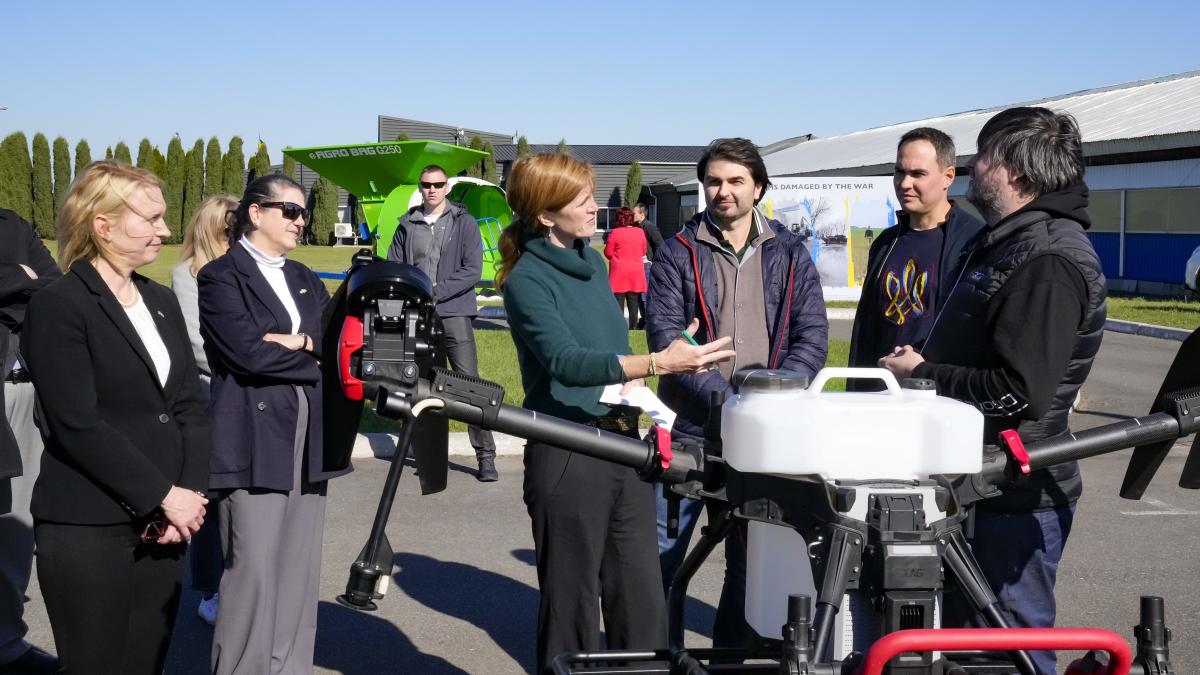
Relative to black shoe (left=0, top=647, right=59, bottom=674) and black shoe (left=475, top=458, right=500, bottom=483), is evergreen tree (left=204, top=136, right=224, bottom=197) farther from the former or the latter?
black shoe (left=0, top=647, right=59, bottom=674)

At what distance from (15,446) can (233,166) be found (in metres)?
61.7

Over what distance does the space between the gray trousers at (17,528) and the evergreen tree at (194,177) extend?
6020cm

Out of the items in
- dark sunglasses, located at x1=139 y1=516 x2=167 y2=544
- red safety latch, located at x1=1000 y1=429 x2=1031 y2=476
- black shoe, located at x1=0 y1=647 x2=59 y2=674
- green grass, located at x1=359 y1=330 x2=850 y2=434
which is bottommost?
black shoe, located at x1=0 y1=647 x2=59 y2=674

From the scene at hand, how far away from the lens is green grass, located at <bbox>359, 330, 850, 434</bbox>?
10.2 metres

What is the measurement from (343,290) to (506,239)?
1659mm

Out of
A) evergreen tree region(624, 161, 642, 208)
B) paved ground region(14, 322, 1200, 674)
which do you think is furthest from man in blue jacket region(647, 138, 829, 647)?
evergreen tree region(624, 161, 642, 208)

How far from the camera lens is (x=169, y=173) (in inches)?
2440

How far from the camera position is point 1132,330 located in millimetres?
19172

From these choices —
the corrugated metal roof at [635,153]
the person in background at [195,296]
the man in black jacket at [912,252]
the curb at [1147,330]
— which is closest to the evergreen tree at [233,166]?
the corrugated metal roof at [635,153]

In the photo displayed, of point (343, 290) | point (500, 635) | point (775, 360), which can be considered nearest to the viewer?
point (343, 290)

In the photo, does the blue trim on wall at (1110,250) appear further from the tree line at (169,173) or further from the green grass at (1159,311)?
the tree line at (169,173)

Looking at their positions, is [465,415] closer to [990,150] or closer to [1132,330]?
[990,150]

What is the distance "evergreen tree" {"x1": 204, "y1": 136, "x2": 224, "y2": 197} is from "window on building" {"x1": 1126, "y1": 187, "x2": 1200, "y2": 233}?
47100mm

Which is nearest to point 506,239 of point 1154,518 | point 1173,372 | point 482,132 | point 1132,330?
point 1173,372
